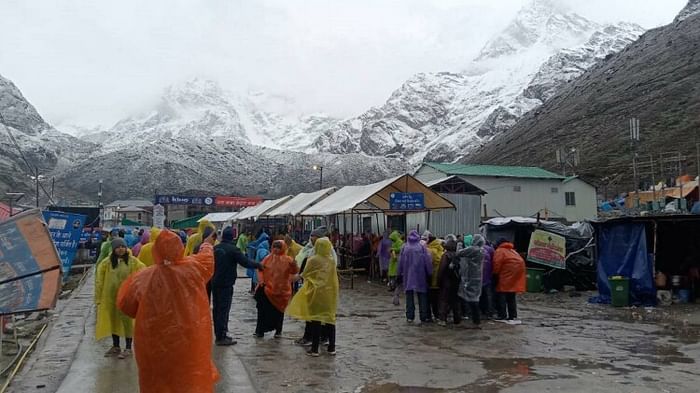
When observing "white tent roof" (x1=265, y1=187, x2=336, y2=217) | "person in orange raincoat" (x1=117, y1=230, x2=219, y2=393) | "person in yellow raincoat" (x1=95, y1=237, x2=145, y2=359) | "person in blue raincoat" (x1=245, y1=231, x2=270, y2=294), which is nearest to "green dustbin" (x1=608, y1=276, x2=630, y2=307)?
"person in blue raincoat" (x1=245, y1=231, x2=270, y2=294)

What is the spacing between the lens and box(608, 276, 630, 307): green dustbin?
1178 centimetres

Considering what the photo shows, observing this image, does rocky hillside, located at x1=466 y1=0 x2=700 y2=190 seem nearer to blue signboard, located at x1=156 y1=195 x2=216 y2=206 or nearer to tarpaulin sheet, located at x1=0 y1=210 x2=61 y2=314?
blue signboard, located at x1=156 y1=195 x2=216 y2=206

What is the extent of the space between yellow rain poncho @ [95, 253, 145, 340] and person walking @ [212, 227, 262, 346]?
1004 millimetres

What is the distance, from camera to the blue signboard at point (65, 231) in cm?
1246

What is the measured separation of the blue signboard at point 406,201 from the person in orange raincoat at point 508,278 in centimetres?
546

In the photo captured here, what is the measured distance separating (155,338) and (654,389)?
4.52 m

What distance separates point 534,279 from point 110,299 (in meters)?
10.5

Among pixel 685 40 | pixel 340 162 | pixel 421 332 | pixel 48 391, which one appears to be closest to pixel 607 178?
pixel 685 40

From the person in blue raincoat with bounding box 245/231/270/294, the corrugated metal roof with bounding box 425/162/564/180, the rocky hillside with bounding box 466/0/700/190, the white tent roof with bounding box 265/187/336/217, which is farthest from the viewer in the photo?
the rocky hillside with bounding box 466/0/700/190

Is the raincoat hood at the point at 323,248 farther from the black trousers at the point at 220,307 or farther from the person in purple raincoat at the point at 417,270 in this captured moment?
the person in purple raincoat at the point at 417,270

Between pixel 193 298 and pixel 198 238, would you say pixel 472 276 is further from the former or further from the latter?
pixel 193 298

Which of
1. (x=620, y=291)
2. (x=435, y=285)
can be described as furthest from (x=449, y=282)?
(x=620, y=291)

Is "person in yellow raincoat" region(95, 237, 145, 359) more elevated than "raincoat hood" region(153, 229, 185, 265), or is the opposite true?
"raincoat hood" region(153, 229, 185, 265)

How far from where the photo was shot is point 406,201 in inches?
612
